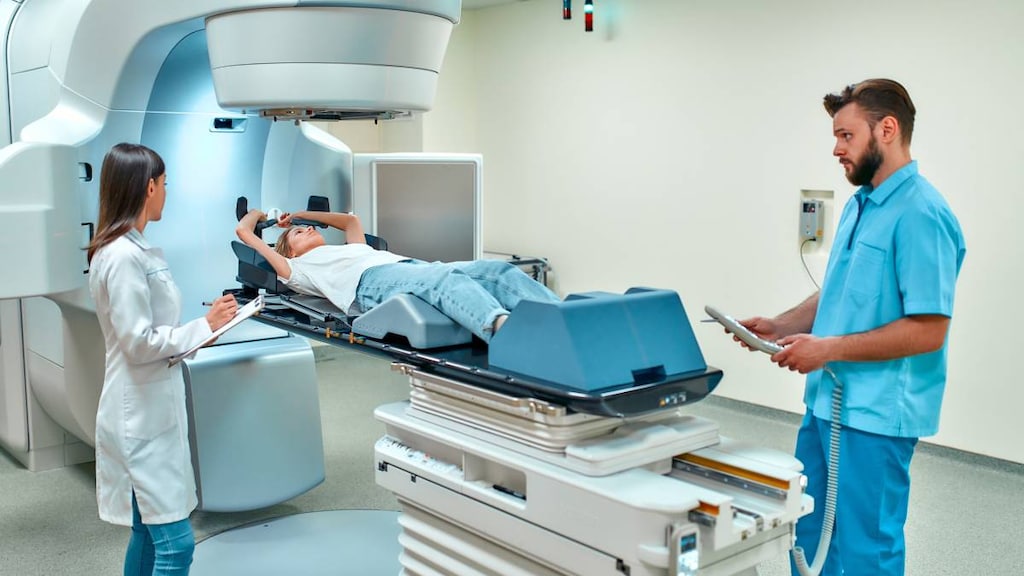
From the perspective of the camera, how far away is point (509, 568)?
1542 millimetres

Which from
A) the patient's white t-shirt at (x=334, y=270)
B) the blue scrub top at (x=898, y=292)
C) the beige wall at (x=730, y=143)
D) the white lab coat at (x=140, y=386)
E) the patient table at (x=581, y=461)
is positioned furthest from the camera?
the beige wall at (x=730, y=143)

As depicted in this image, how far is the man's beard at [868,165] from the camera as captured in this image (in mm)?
1796

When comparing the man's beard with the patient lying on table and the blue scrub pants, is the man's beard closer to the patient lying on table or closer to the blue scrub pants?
the blue scrub pants

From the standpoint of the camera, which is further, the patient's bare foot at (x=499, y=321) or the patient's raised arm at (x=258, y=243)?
the patient's raised arm at (x=258, y=243)

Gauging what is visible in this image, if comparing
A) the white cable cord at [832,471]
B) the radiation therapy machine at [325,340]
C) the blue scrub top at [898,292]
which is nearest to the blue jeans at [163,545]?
the radiation therapy machine at [325,340]

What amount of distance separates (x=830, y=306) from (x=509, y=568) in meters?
0.83

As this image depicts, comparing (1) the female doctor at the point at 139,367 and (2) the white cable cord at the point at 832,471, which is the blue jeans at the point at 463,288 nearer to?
(1) the female doctor at the point at 139,367

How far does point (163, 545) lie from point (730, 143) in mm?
2882

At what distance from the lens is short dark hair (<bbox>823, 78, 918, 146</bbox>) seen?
1770mm

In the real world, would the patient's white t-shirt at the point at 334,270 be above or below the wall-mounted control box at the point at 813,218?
below

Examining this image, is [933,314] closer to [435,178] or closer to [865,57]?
[435,178]

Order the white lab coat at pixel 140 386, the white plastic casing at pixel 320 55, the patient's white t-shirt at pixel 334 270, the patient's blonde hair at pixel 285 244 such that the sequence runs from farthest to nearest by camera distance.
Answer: the patient's blonde hair at pixel 285 244 < the patient's white t-shirt at pixel 334 270 < the white plastic casing at pixel 320 55 < the white lab coat at pixel 140 386

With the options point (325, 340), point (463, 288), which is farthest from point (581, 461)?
point (325, 340)


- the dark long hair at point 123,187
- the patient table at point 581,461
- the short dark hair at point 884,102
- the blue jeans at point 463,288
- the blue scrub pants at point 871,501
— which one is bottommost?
the blue scrub pants at point 871,501
